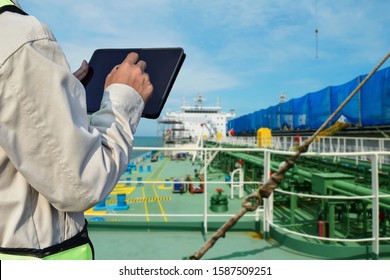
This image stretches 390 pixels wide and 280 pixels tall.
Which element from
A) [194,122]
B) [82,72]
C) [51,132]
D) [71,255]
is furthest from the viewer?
[194,122]

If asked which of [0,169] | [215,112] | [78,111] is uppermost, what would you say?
[215,112]

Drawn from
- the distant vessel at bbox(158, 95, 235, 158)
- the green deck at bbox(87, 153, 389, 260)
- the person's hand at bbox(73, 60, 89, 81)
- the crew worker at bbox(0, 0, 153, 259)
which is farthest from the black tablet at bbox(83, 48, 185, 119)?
the distant vessel at bbox(158, 95, 235, 158)

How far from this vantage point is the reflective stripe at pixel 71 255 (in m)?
0.53

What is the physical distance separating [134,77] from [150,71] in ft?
0.21

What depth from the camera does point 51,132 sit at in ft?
1.53

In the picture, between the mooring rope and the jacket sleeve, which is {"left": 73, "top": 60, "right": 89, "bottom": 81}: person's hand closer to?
the jacket sleeve

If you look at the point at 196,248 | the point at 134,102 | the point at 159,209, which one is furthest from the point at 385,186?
the point at 134,102

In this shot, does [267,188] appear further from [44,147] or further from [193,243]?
[193,243]

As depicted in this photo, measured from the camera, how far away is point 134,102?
644 mm

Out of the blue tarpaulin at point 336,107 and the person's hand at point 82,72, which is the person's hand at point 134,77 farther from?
the blue tarpaulin at point 336,107

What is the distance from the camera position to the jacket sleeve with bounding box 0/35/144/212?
45 centimetres

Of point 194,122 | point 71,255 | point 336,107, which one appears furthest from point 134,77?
point 194,122
